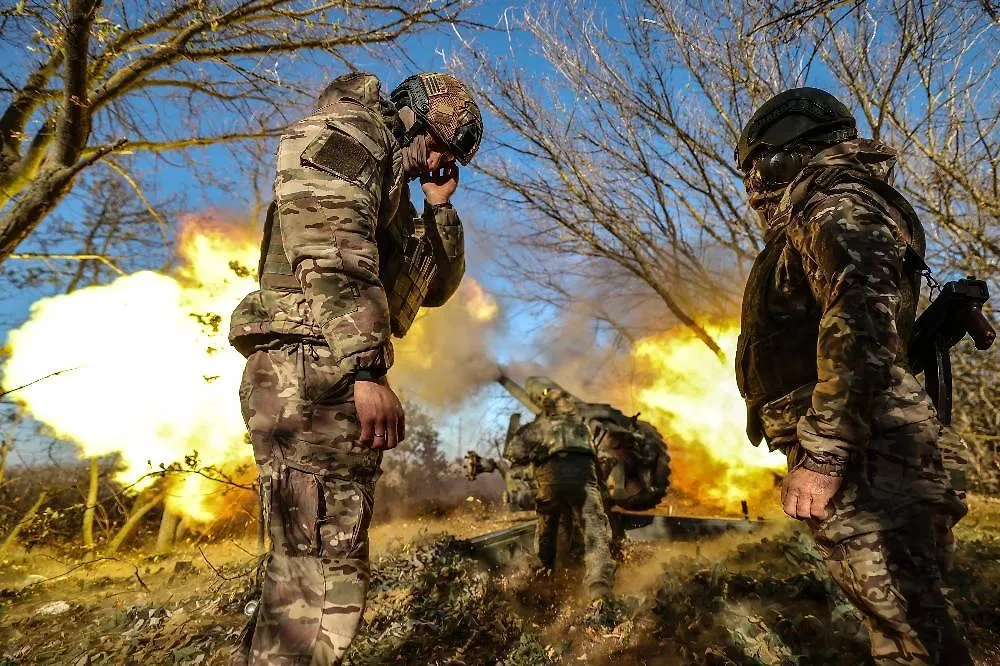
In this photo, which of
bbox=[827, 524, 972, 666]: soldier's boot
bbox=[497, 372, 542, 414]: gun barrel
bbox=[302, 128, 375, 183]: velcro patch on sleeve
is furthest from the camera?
bbox=[497, 372, 542, 414]: gun barrel

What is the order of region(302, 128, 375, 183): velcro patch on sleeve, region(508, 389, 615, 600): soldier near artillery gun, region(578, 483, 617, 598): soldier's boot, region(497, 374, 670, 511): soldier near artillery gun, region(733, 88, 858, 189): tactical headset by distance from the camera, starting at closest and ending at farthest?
1. region(302, 128, 375, 183): velcro patch on sleeve
2. region(733, 88, 858, 189): tactical headset
3. region(578, 483, 617, 598): soldier's boot
4. region(508, 389, 615, 600): soldier near artillery gun
5. region(497, 374, 670, 511): soldier near artillery gun


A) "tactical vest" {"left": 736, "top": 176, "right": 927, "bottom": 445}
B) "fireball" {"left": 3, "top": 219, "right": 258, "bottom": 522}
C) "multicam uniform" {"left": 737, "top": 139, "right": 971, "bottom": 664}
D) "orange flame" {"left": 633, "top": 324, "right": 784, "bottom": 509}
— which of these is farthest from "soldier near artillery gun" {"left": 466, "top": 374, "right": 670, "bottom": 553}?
"multicam uniform" {"left": 737, "top": 139, "right": 971, "bottom": 664}

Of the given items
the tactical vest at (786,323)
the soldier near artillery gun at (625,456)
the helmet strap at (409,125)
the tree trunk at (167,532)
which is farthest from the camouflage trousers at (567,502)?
the tree trunk at (167,532)

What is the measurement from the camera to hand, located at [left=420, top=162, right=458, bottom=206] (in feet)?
9.56

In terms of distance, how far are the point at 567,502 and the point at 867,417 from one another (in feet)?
17.2

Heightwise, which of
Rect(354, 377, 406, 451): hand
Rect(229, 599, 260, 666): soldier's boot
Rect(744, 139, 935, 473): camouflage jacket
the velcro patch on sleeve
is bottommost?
Rect(229, 599, 260, 666): soldier's boot

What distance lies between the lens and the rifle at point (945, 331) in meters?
2.61

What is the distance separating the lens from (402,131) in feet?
8.72

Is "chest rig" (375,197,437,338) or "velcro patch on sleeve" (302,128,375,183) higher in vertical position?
"velcro patch on sleeve" (302,128,375,183)

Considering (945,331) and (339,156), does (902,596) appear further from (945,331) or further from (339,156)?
(339,156)

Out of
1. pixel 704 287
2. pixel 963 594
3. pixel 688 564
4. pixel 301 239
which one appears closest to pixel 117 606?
pixel 301 239

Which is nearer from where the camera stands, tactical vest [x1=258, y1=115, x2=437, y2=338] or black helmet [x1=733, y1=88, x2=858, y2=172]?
tactical vest [x1=258, y1=115, x2=437, y2=338]

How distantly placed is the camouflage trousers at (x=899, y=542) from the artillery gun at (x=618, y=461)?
6184 millimetres

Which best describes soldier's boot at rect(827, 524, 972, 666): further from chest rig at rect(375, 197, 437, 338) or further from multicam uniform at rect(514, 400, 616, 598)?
multicam uniform at rect(514, 400, 616, 598)
